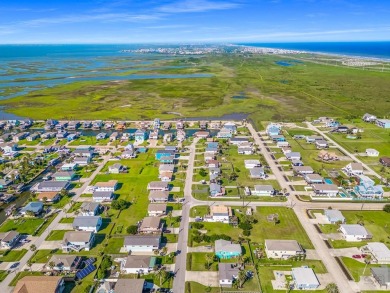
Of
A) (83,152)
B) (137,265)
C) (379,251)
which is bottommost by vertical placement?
(379,251)

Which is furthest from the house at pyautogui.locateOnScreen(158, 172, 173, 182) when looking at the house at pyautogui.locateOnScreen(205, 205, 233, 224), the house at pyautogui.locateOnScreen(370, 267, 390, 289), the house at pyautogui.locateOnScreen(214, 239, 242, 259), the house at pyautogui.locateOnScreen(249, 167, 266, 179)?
the house at pyautogui.locateOnScreen(370, 267, 390, 289)

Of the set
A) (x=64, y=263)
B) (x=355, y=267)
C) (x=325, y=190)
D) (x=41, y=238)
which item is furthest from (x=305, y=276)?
(x=41, y=238)

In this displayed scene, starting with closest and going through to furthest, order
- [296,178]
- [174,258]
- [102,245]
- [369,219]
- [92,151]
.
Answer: [174,258] → [102,245] → [369,219] → [296,178] → [92,151]

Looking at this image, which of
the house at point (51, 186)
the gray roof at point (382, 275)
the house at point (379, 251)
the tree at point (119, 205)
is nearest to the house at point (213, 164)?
the tree at point (119, 205)

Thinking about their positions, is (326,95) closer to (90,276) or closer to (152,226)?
(152,226)

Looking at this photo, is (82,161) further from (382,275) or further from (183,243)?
(382,275)

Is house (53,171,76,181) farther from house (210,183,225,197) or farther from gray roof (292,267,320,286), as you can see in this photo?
gray roof (292,267,320,286)

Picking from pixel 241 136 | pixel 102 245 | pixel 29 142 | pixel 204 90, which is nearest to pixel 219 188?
pixel 102 245
